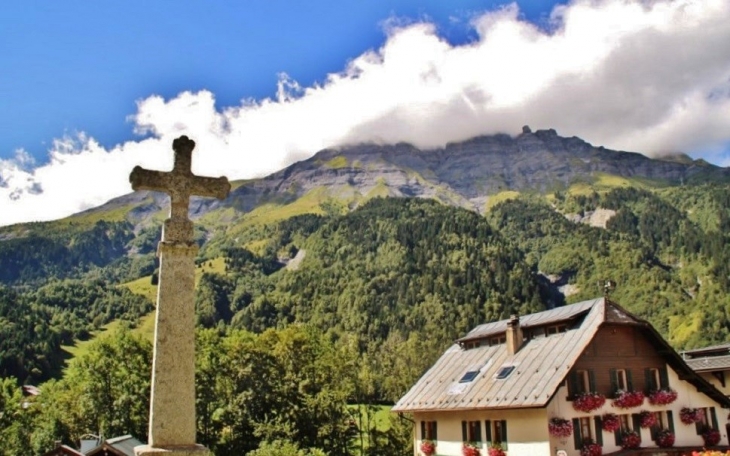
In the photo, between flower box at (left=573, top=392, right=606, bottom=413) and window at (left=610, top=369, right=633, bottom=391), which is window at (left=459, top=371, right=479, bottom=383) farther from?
window at (left=610, top=369, right=633, bottom=391)

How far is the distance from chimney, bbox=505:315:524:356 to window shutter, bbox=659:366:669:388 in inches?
298

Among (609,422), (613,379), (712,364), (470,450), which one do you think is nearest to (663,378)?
(613,379)

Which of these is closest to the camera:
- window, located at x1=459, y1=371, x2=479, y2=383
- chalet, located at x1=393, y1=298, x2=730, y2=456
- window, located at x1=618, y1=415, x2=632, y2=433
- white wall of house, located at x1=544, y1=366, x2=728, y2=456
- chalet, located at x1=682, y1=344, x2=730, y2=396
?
white wall of house, located at x1=544, y1=366, x2=728, y2=456

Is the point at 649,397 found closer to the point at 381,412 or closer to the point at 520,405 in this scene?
the point at 520,405

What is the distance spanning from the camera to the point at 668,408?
3684 centimetres

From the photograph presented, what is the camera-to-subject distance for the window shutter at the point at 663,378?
37.4 m

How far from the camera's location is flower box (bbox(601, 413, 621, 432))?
111ft

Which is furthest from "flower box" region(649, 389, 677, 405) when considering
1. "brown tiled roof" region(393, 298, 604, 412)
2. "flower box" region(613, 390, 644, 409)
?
"brown tiled roof" region(393, 298, 604, 412)

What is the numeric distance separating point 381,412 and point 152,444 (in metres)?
86.8

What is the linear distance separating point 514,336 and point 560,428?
8.22 metres

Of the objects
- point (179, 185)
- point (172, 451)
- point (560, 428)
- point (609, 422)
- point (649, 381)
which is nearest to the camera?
point (172, 451)

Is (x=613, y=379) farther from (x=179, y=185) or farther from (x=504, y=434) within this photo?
(x=179, y=185)

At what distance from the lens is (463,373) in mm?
40938

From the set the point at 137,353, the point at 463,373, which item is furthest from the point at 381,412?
the point at 463,373
